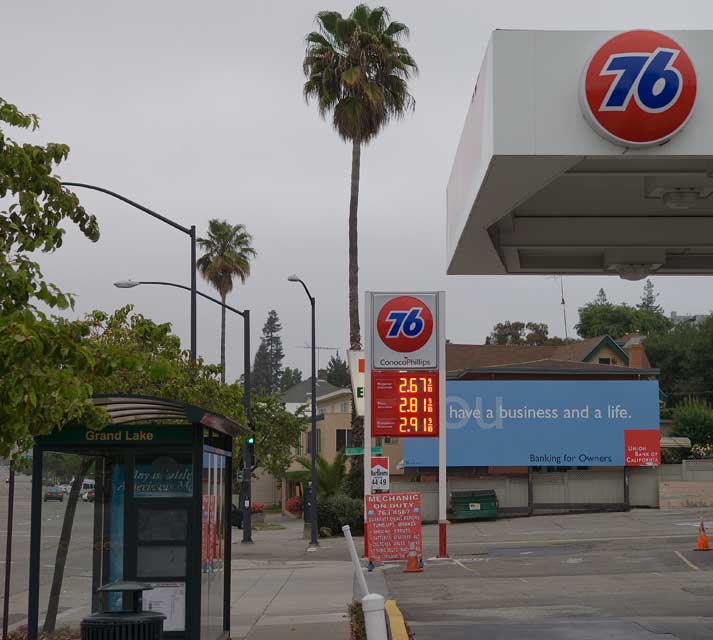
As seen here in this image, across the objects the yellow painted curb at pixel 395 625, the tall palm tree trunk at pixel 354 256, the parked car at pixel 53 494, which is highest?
the tall palm tree trunk at pixel 354 256

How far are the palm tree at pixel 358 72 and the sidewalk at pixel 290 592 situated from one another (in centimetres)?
1024

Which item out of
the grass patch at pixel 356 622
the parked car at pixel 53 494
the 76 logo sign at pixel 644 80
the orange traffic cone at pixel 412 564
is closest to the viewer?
the 76 logo sign at pixel 644 80

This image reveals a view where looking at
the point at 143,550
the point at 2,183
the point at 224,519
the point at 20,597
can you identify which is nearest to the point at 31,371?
the point at 2,183

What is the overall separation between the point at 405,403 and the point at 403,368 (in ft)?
2.63

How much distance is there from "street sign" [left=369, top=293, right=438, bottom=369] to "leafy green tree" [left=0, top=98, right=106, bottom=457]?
598 inches

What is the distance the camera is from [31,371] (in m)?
7.42

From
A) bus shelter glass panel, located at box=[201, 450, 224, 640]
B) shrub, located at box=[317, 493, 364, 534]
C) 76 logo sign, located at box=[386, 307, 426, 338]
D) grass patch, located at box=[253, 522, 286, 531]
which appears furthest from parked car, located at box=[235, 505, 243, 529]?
grass patch, located at box=[253, 522, 286, 531]

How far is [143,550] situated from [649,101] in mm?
7106

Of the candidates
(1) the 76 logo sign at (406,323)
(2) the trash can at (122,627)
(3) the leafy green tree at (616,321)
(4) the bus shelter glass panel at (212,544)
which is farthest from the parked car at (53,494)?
(3) the leafy green tree at (616,321)

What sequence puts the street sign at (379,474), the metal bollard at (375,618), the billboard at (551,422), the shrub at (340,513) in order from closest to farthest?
the metal bollard at (375,618), the street sign at (379,474), the shrub at (340,513), the billboard at (551,422)

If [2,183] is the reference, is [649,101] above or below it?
below

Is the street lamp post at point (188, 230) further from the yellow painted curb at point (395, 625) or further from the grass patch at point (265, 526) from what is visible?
the grass patch at point (265, 526)

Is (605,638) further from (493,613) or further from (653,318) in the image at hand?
(653,318)

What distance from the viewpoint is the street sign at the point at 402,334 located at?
992 inches
